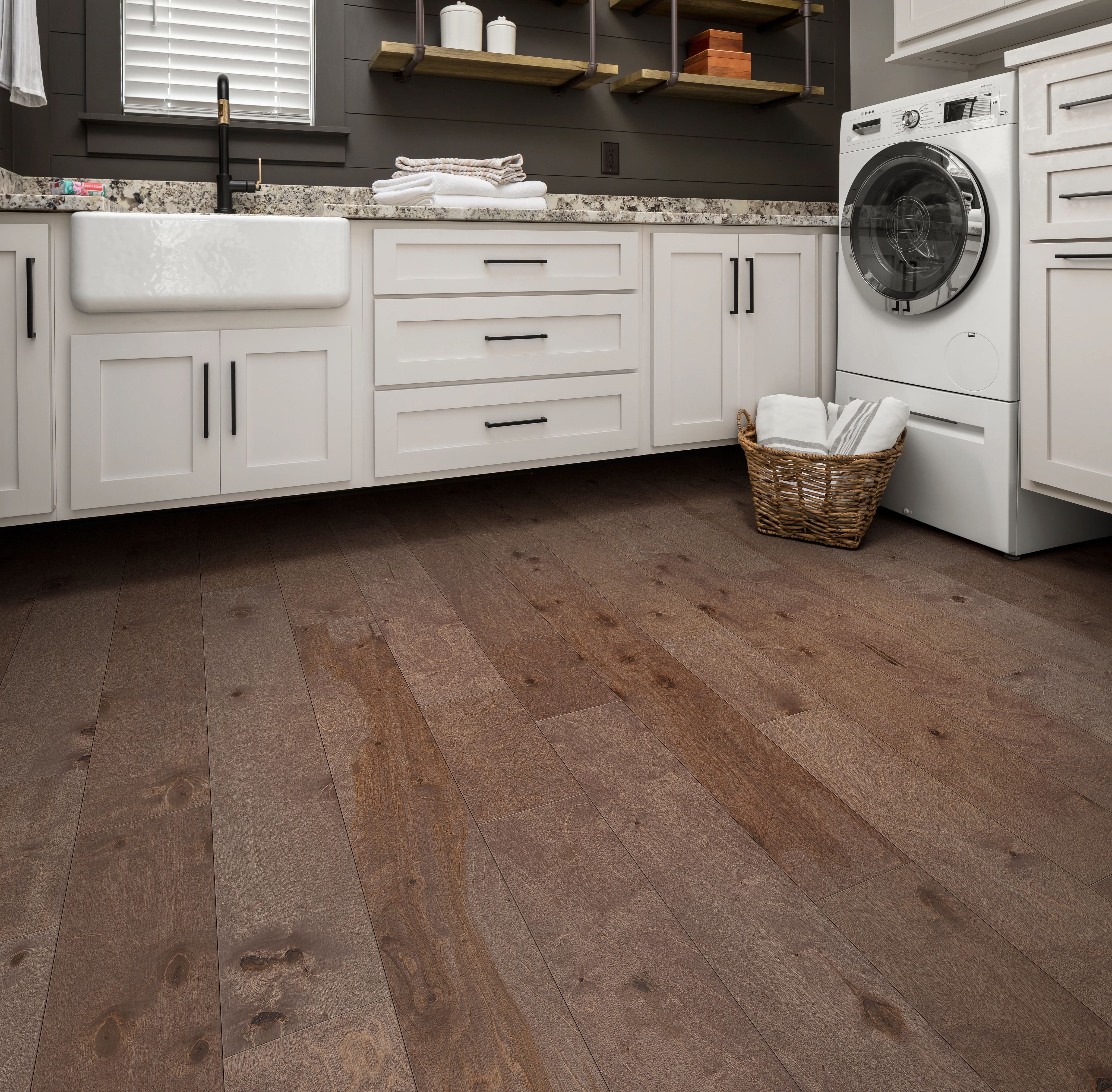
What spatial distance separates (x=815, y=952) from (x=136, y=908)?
0.74 meters

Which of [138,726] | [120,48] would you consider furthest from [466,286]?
[138,726]

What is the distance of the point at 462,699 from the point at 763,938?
0.70 meters

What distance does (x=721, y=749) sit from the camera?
1346 millimetres

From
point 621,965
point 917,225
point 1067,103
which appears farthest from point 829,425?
point 621,965

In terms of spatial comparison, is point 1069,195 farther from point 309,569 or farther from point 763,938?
point 309,569

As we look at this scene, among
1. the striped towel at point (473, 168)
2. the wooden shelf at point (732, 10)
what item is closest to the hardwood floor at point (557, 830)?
the striped towel at point (473, 168)

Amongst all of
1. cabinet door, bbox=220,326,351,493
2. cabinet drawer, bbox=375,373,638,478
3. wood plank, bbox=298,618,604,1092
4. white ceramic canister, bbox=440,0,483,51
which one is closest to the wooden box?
white ceramic canister, bbox=440,0,483,51

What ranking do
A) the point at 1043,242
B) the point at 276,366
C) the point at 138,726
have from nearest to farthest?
the point at 138,726
the point at 1043,242
the point at 276,366

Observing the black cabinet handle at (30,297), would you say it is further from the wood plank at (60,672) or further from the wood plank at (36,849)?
the wood plank at (36,849)

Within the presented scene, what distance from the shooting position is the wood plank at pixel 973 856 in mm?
922

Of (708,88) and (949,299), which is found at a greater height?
(708,88)

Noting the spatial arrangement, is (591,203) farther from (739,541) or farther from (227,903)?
(227,903)

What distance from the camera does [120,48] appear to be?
2.52 meters

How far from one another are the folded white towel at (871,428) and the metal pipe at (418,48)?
5.37 ft
